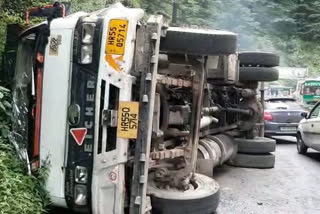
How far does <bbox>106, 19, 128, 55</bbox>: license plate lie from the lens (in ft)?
10.9

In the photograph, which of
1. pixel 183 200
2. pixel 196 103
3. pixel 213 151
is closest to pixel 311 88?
A: pixel 213 151

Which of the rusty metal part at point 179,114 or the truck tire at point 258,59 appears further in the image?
the truck tire at point 258,59

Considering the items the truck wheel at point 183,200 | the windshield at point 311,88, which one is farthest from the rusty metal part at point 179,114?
the windshield at point 311,88

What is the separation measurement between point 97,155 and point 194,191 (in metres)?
1.28

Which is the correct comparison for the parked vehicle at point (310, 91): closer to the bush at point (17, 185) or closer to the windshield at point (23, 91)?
the windshield at point (23, 91)

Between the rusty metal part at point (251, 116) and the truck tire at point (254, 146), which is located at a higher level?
the rusty metal part at point (251, 116)

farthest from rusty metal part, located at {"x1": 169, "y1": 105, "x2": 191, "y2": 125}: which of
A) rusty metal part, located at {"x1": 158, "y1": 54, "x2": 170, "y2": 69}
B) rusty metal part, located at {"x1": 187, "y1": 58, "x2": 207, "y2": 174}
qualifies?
rusty metal part, located at {"x1": 158, "y1": 54, "x2": 170, "y2": 69}

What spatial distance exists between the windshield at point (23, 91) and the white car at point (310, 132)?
6.99m

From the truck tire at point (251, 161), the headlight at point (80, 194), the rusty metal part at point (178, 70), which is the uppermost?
the rusty metal part at point (178, 70)

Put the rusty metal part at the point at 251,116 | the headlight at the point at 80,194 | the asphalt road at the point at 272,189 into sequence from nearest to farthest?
1. the headlight at the point at 80,194
2. the asphalt road at the point at 272,189
3. the rusty metal part at the point at 251,116

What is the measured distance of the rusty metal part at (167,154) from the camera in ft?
12.3

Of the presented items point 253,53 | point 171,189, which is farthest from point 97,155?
point 253,53

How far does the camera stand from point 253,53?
753cm

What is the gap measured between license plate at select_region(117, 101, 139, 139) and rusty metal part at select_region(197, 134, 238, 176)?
218cm
